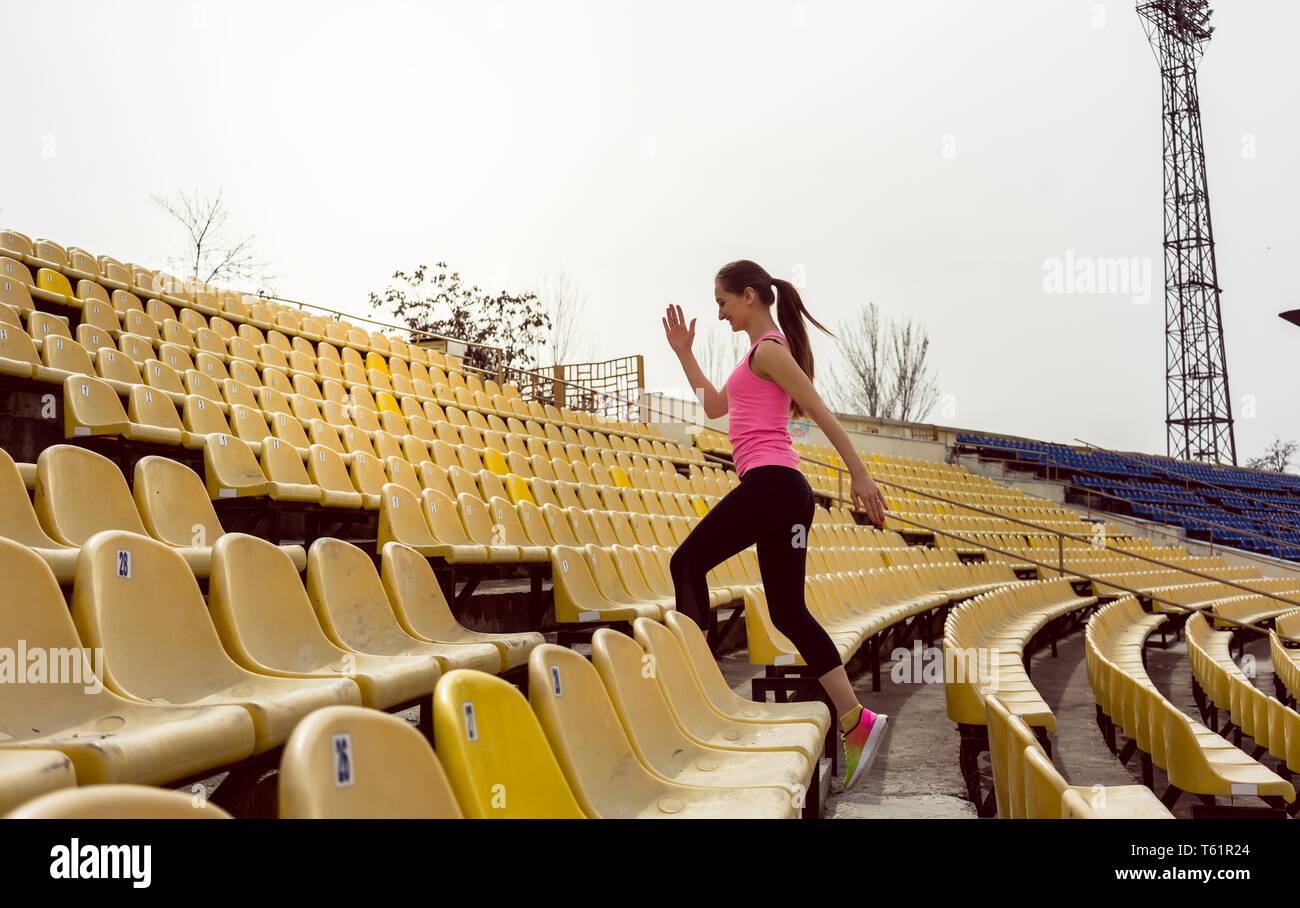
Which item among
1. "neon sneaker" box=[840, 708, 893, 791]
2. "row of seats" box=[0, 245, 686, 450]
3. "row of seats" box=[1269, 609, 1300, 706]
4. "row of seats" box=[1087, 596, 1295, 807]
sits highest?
"row of seats" box=[0, 245, 686, 450]

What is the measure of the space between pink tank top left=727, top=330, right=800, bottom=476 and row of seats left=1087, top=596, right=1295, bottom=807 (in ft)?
5.19

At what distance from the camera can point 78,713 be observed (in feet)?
4.70

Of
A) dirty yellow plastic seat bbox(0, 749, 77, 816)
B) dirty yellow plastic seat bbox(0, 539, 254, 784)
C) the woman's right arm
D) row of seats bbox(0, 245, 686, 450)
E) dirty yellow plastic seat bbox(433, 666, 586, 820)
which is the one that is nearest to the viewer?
dirty yellow plastic seat bbox(0, 749, 77, 816)

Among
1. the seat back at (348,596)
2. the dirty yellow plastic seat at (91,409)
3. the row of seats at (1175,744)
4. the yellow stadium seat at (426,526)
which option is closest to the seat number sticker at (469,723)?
the seat back at (348,596)

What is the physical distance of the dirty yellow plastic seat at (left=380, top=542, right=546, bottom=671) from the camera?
2430mm

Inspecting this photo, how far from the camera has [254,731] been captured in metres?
1.44

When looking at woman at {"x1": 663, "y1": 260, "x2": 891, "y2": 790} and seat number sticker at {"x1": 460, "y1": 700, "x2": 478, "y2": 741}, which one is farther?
woman at {"x1": 663, "y1": 260, "x2": 891, "y2": 790}

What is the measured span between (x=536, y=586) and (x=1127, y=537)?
10.8 m

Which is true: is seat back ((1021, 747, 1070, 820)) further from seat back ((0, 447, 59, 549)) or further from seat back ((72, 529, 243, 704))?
seat back ((0, 447, 59, 549))

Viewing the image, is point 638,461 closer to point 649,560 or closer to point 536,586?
point 649,560

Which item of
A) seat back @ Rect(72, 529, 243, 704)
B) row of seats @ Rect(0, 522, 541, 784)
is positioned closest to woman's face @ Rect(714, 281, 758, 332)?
row of seats @ Rect(0, 522, 541, 784)

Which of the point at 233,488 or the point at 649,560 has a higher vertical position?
the point at 233,488

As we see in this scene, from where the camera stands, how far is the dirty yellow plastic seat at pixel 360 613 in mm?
2193
